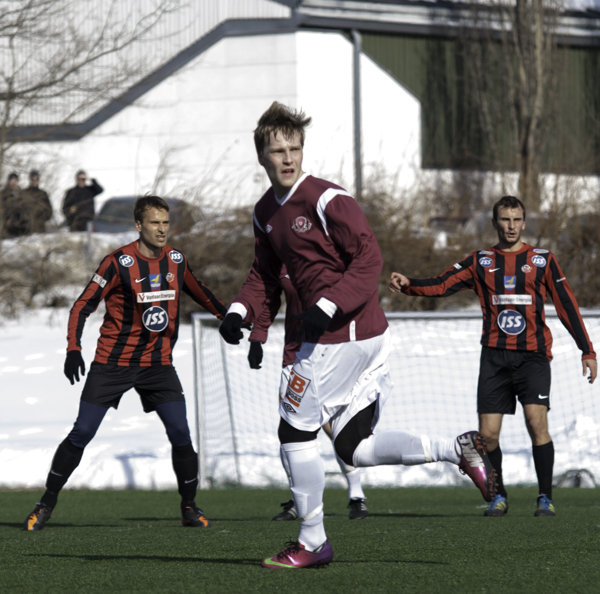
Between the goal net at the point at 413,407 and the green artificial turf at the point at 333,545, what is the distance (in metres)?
1.75

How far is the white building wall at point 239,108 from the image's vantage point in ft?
72.4

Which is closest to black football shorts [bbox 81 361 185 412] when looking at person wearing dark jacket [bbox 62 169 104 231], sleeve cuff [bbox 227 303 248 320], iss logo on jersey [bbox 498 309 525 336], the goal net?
sleeve cuff [bbox 227 303 248 320]

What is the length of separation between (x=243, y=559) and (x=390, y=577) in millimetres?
786

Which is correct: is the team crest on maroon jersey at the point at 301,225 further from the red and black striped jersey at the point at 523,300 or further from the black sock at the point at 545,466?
the black sock at the point at 545,466

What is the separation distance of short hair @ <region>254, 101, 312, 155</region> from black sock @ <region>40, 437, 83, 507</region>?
2.67m

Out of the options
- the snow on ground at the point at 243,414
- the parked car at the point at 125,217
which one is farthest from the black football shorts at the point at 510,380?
the parked car at the point at 125,217

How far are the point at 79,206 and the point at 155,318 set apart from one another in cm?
897

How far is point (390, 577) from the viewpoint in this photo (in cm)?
377

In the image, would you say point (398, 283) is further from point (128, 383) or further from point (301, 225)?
point (301, 225)

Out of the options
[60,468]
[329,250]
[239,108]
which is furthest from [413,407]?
[239,108]

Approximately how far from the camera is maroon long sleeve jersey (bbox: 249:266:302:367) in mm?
4572

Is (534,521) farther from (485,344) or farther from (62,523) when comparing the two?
(62,523)

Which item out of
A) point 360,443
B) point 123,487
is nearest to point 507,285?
point 360,443

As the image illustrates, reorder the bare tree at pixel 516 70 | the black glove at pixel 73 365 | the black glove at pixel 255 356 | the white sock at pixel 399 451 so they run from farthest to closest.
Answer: the bare tree at pixel 516 70 < the black glove at pixel 73 365 < the black glove at pixel 255 356 < the white sock at pixel 399 451
